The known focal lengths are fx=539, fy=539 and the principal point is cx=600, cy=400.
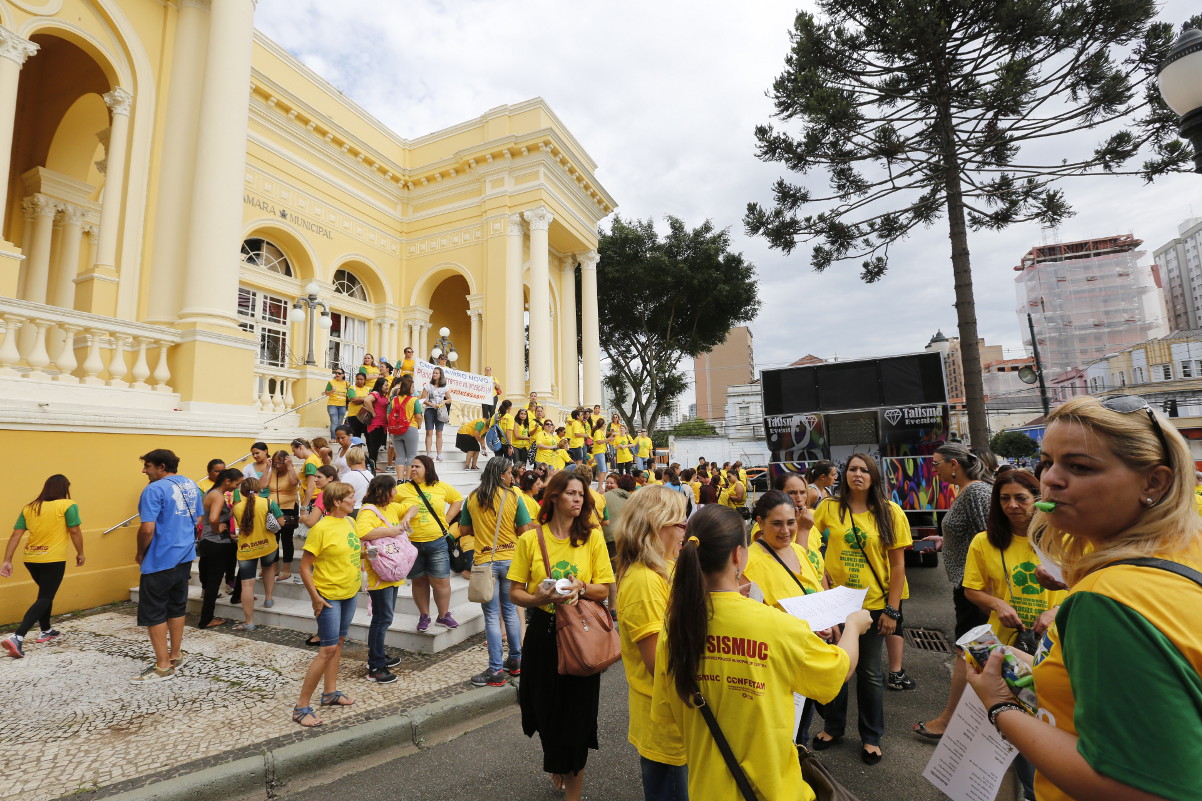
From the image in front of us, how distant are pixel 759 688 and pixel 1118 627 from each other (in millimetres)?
994

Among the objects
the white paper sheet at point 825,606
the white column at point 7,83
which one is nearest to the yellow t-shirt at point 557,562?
the white paper sheet at point 825,606

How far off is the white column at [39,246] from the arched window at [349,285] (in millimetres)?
6487

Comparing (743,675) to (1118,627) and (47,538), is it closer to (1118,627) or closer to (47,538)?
(1118,627)

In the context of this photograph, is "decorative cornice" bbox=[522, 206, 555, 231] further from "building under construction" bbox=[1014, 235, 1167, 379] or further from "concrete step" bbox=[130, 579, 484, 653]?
"building under construction" bbox=[1014, 235, 1167, 379]

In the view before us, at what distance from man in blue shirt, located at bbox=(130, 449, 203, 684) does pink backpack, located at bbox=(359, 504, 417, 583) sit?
1726 millimetres

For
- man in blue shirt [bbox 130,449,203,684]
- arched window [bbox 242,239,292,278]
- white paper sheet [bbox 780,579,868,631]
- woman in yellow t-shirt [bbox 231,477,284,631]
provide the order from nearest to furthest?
1. white paper sheet [bbox 780,579,868,631]
2. man in blue shirt [bbox 130,449,203,684]
3. woman in yellow t-shirt [bbox 231,477,284,631]
4. arched window [bbox 242,239,292,278]

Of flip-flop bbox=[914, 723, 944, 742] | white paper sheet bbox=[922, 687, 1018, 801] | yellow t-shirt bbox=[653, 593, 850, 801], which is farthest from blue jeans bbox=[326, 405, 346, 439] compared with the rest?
white paper sheet bbox=[922, 687, 1018, 801]

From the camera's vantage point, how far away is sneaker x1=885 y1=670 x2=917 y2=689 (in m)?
4.30

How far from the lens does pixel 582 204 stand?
68.4ft

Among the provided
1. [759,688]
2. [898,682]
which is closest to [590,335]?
[898,682]

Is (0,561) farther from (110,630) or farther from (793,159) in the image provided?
(793,159)

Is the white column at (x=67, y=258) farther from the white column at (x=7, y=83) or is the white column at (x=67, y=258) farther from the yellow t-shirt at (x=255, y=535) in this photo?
the yellow t-shirt at (x=255, y=535)

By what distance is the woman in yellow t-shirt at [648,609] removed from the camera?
221cm

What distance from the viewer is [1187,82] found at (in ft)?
11.8
